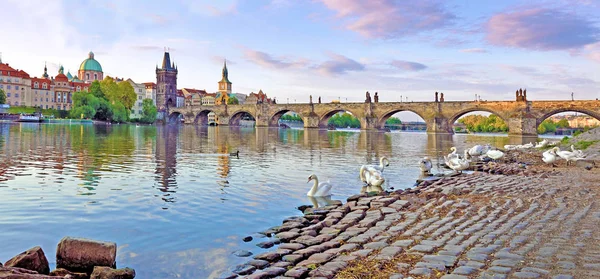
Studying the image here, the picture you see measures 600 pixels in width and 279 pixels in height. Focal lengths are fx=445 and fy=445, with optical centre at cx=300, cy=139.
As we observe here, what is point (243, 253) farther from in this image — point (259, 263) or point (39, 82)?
point (39, 82)

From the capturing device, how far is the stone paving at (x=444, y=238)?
15.0 ft

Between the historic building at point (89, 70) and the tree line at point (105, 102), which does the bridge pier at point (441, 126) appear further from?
the historic building at point (89, 70)

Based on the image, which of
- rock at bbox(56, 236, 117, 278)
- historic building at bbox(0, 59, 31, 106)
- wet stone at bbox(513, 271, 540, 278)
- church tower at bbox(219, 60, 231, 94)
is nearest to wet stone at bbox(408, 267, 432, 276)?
wet stone at bbox(513, 271, 540, 278)

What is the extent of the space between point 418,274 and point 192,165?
13.1 metres

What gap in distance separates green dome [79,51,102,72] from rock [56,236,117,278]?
469 ft

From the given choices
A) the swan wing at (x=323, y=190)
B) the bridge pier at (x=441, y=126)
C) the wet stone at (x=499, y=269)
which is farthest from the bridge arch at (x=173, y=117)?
the wet stone at (x=499, y=269)

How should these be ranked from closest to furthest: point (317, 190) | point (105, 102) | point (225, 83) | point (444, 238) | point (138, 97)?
point (444, 238) < point (317, 190) < point (105, 102) < point (138, 97) < point (225, 83)

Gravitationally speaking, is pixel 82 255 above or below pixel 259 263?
above

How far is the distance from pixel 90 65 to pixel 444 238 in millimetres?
145412

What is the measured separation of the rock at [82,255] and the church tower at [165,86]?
13097 centimetres

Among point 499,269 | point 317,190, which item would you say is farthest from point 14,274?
point 317,190

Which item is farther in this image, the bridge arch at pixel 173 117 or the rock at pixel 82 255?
the bridge arch at pixel 173 117

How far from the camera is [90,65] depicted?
134m

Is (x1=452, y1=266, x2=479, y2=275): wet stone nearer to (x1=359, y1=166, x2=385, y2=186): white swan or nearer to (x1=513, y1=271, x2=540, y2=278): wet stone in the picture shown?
(x1=513, y1=271, x2=540, y2=278): wet stone
